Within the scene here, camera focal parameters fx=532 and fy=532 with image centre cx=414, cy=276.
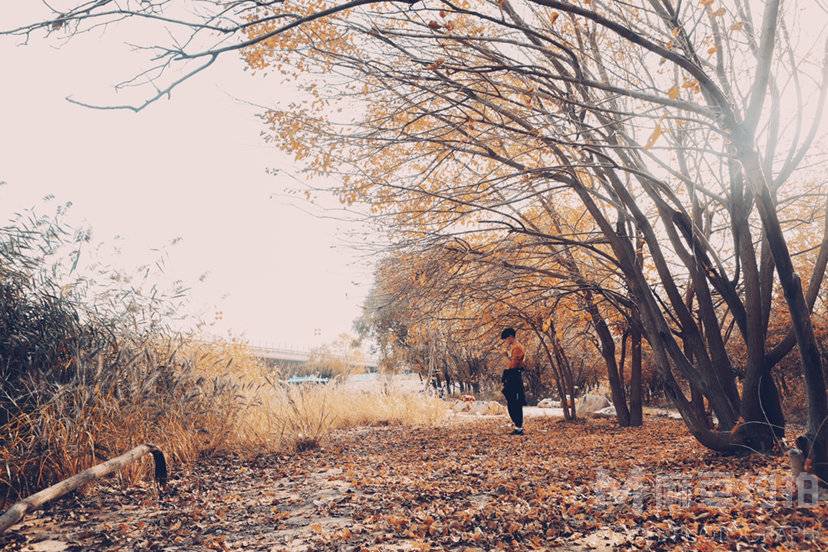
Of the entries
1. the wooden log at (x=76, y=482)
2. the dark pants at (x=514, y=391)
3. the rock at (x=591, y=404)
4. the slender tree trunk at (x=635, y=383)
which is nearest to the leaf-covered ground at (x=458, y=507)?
the wooden log at (x=76, y=482)

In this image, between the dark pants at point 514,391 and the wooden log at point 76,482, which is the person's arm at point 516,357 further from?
the wooden log at point 76,482

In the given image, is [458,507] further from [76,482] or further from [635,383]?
[635,383]

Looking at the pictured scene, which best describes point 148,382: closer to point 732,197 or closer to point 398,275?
point 398,275

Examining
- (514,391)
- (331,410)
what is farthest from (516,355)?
(331,410)

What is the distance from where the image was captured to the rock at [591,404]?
1678 cm

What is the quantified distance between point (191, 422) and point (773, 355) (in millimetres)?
7216

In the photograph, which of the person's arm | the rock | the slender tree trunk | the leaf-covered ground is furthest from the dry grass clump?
the rock

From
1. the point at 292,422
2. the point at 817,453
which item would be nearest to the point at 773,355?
the point at 817,453

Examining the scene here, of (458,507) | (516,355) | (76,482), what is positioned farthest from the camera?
(516,355)

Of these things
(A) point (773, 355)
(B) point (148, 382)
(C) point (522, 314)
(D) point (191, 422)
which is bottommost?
(D) point (191, 422)

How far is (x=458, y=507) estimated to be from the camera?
4754mm

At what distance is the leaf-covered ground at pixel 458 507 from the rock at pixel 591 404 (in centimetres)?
969

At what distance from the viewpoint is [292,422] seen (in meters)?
8.84

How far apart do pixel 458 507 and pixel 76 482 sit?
329 cm
